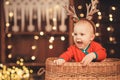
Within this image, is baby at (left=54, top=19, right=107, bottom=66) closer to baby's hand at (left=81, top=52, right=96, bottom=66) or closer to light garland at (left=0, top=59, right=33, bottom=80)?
baby's hand at (left=81, top=52, right=96, bottom=66)

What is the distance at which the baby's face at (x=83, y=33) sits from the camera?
1674 mm

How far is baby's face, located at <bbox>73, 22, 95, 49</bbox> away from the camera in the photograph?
167cm

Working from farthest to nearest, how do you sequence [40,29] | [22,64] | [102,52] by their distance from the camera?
[40,29], [22,64], [102,52]

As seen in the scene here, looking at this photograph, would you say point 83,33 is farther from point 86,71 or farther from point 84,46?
point 86,71

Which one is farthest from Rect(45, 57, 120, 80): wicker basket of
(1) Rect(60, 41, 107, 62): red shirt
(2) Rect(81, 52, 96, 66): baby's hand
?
(1) Rect(60, 41, 107, 62): red shirt

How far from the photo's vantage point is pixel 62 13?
275cm

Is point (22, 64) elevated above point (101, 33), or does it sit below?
below

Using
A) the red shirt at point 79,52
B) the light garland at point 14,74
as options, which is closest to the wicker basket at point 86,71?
the red shirt at point 79,52

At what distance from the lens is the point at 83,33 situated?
168 centimetres

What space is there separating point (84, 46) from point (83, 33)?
0.26 ft

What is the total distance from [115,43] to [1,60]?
0.90 meters

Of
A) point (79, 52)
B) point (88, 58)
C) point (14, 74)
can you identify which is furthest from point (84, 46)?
point (14, 74)

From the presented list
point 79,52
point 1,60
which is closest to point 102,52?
point 79,52

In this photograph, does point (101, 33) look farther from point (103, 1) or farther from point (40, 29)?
point (40, 29)
